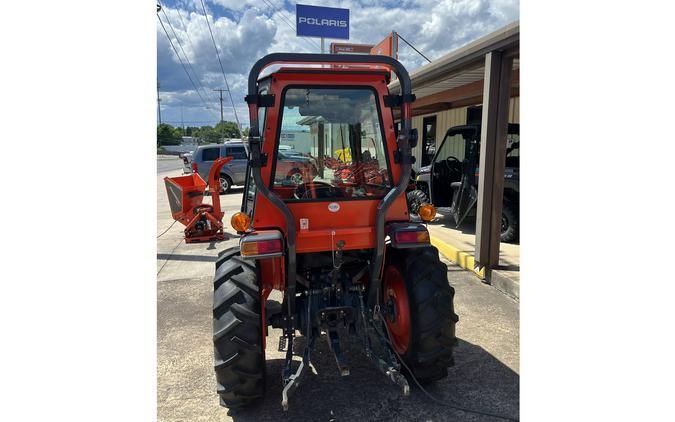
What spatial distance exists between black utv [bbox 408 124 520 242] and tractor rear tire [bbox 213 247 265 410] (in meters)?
5.40

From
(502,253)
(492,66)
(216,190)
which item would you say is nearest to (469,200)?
(502,253)

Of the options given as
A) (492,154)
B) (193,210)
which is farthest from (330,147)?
(193,210)

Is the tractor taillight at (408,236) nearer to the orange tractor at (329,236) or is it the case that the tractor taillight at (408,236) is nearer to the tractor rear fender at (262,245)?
the orange tractor at (329,236)

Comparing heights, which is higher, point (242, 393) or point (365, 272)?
point (365, 272)

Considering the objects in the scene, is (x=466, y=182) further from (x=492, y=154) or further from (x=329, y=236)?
(x=329, y=236)

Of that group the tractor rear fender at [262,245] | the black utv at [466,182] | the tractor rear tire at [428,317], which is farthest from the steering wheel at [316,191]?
the black utv at [466,182]

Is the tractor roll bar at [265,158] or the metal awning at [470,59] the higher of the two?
the metal awning at [470,59]

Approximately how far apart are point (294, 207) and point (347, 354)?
4.92 ft

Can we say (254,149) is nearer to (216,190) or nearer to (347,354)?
(347,354)

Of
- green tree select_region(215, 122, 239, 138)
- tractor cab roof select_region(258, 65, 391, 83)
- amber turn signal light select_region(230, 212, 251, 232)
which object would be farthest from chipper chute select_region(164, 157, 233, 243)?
tractor cab roof select_region(258, 65, 391, 83)

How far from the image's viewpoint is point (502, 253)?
20.4ft

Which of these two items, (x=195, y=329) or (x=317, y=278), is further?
(x=195, y=329)

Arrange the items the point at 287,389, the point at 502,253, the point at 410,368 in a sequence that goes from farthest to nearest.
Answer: the point at 502,253
the point at 410,368
the point at 287,389

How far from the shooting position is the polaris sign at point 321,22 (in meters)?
8.86
